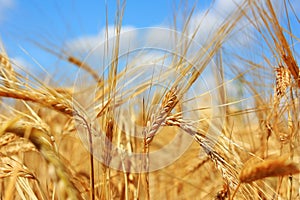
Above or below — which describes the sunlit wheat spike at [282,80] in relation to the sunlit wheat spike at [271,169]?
above

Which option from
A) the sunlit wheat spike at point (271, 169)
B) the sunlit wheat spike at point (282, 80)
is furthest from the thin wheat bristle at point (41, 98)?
the sunlit wheat spike at point (282, 80)

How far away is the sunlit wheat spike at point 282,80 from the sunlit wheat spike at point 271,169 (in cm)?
74

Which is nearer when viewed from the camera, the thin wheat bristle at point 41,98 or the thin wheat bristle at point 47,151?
the thin wheat bristle at point 47,151

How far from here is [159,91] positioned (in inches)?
55.1

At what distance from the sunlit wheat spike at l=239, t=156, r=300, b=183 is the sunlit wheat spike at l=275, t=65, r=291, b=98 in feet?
2.44

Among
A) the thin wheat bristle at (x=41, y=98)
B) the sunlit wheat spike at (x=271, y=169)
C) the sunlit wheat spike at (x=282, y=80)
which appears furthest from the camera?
the sunlit wheat spike at (x=282, y=80)

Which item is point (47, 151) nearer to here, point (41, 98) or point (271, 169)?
point (41, 98)

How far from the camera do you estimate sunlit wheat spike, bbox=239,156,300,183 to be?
2.52 feet

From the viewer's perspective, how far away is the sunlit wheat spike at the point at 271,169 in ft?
2.52

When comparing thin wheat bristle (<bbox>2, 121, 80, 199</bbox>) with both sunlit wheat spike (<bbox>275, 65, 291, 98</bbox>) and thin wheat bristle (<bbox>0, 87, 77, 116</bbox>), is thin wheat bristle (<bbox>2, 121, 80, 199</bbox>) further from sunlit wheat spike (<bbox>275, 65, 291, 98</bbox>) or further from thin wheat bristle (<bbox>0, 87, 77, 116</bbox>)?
sunlit wheat spike (<bbox>275, 65, 291, 98</bbox>)

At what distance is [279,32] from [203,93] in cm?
32

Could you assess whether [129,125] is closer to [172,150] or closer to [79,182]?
[172,150]

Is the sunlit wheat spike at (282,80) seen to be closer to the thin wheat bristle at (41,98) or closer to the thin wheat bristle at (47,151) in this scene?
the thin wheat bristle at (41,98)

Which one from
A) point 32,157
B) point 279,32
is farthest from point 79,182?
point 279,32
